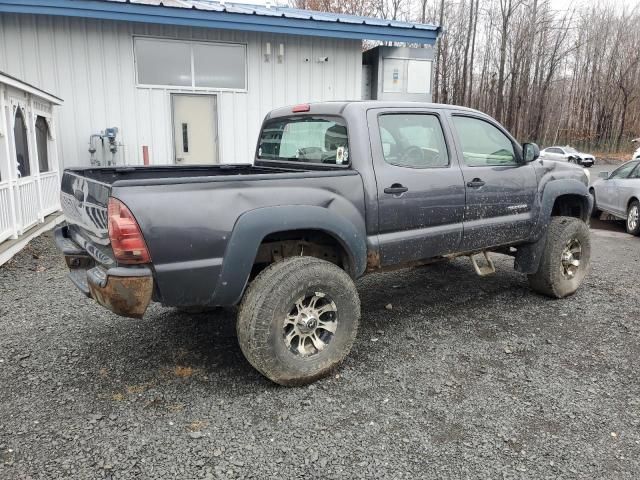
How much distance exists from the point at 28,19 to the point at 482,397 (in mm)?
10129

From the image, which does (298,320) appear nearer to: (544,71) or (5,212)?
(5,212)

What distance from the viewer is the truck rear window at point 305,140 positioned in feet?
12.5

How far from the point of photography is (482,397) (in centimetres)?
319

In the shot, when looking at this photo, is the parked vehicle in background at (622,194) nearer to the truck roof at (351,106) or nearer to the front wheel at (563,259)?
the front wheel at (563,259)

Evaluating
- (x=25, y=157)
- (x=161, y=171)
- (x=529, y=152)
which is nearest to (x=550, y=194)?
(x=529, y=152)

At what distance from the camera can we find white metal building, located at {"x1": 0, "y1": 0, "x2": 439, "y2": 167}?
9.28m

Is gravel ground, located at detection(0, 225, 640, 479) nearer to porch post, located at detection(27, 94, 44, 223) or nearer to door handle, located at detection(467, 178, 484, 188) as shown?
door handle, located at detection(467, 178, 484, 188)

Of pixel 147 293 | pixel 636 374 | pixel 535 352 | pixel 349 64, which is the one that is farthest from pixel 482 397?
pixel 349 64

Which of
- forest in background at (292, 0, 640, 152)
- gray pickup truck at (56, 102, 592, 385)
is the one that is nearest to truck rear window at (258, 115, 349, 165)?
gray pickup truck at (56, 102, 592, 385)

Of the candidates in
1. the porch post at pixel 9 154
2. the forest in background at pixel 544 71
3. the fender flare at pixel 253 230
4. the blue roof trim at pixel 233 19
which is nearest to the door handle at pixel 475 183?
the fender flare at pixel 253 230

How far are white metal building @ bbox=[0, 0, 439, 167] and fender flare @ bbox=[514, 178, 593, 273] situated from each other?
7272 mm

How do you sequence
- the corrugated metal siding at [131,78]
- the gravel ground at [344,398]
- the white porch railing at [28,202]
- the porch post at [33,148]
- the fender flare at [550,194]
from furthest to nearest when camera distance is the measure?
the corrugated metal siding at [131,78], the porch post at [33,148], the white porch railing at [28,202], the fender flare at [550,194], the gravel ground at [344,398]

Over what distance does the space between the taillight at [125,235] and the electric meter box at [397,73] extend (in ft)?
32.8

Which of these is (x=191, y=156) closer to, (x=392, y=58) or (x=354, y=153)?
(x=392, y=58)
